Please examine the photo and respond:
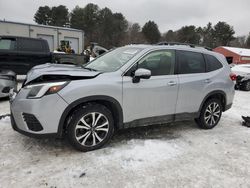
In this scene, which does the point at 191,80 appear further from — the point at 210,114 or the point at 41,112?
the point at 41,112

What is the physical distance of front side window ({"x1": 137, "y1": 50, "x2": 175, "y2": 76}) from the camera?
3.99m

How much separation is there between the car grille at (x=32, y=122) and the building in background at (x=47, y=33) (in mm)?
25098

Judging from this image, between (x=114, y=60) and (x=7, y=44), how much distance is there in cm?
688

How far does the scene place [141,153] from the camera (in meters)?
3.65

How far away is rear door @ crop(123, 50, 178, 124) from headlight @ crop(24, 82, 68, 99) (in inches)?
39.8

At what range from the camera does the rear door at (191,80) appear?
435 cm

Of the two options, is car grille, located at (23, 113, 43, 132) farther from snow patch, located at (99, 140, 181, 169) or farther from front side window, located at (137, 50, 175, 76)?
front side window, located at (137, 50, 175, 76)

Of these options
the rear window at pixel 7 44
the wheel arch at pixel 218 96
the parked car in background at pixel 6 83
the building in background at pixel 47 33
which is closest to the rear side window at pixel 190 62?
the wheel arch at pixel 218 96

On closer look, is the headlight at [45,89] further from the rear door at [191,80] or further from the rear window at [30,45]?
the rear window at [30,45]

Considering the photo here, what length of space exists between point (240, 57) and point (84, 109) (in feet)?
124

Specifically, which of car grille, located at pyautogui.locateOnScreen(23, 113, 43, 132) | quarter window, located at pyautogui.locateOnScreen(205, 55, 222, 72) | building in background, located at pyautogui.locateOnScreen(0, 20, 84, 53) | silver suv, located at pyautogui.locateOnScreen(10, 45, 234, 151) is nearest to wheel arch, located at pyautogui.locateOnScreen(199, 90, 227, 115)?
silver suv, located at pyautogui.locateOnScreen(10, 45, 234, 151)

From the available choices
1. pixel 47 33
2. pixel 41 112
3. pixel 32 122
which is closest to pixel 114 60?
pixel 41 112

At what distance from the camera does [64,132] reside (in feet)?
11.4

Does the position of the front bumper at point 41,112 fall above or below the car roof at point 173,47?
below
